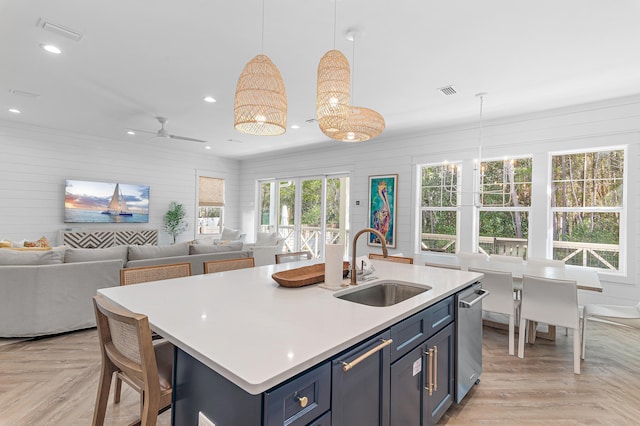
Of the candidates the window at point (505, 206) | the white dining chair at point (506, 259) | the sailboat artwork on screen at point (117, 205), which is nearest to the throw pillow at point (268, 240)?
the sailboat artwork on screen at point (117, 205)

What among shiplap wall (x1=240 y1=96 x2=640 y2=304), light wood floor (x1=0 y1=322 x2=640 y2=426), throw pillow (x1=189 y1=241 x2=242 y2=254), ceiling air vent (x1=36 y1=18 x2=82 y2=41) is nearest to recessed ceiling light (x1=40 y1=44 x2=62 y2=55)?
ceiling air vent (x1=36 y1=18 x2=82 y2=41)

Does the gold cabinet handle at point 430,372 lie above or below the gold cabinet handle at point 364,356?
below

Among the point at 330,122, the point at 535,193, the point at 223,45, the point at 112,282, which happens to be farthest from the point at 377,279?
the point at 535,193

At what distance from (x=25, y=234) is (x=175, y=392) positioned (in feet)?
21.9

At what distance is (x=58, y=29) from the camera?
2.66 meters

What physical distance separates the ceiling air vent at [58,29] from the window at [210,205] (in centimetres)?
555

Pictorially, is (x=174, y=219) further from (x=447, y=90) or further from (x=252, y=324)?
(x=252, y=324)

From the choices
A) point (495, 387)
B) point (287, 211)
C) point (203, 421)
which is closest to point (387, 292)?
point (495, 387)

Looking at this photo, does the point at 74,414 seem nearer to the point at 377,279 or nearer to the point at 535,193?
the point at 377,279

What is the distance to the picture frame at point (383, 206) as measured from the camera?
5891 mm

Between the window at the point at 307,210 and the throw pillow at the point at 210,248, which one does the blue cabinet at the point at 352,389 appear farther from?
the window at the point at 307,210

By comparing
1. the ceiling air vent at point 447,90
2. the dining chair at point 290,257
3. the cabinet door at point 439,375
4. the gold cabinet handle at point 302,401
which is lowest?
the cabinet door at point 439,375

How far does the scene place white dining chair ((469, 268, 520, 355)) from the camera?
2994 mm

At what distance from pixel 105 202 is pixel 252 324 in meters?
6.92
